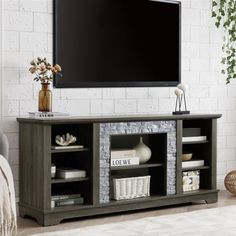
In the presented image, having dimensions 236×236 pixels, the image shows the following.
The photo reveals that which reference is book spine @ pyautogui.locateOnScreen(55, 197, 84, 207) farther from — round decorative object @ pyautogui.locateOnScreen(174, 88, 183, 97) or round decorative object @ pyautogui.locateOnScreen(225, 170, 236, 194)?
round decorative object @ pyautogui.locateOnScreen(225, 170, 236, 194)

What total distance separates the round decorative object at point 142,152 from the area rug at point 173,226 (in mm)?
536

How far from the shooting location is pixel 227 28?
6.36 meters

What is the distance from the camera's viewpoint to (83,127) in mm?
4957

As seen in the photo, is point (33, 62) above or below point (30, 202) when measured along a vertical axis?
above

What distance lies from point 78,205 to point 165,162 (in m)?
0.86

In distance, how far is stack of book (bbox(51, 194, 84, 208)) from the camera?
4.77 metres

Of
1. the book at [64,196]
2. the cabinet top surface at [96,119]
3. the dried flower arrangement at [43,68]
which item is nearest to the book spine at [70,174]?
the book at [64,196]

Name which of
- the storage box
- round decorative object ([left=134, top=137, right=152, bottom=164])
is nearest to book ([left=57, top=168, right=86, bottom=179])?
round decorative object ([left=134, top=137, right=152, bottom=164])

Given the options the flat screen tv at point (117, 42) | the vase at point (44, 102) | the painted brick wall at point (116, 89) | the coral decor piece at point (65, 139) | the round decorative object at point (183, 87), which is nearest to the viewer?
the coral decor piece at point (65, 139)

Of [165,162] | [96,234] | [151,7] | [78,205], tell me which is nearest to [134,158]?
[165,162]

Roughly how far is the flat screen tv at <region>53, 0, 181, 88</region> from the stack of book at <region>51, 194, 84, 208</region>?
90 centimetres

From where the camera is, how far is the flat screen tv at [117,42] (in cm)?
517

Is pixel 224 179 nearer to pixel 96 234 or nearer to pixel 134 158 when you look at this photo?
pixel 134 158

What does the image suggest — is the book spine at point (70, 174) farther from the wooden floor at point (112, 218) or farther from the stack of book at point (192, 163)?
the stack of book at point (192, 163)
